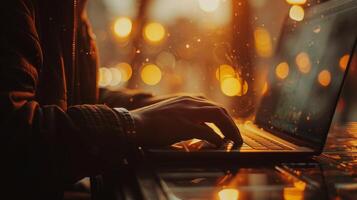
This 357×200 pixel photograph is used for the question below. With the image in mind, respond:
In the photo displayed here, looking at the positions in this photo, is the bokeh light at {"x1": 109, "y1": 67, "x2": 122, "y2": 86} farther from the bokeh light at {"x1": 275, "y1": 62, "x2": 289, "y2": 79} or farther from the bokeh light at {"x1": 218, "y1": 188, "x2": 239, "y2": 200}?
the bokeh light at {"x1": 218, "y1": 188, "x2": 239, "y2": 200}

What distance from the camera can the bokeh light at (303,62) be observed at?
103cm

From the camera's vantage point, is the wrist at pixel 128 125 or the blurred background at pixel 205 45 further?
the blurred background at pixel 205 45

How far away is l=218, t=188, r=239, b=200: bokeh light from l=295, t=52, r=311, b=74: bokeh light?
54 cm

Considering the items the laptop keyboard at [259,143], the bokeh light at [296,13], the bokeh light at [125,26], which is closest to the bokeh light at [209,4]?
the bokeh light at [296,13]

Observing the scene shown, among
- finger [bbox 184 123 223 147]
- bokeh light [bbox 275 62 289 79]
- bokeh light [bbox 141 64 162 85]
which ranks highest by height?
bokeh light [bbox 275 62 289 79]

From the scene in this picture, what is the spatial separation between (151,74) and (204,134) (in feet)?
17.6

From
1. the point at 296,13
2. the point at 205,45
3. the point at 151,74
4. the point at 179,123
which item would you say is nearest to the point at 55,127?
the point at 179,123

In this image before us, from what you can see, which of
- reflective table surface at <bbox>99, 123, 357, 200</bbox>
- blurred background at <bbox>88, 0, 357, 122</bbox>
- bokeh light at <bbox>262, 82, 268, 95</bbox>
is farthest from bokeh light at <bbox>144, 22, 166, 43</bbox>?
reflective table surface at <bbox>99, 123, 357, 200</bbox>

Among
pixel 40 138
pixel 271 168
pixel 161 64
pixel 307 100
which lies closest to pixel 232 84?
pixel 307 100

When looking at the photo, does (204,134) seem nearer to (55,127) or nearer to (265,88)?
(55,127)

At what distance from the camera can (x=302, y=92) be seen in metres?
1.02

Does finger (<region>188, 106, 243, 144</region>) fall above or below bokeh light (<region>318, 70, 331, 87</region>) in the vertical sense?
below

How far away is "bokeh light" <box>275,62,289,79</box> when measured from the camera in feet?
3.89

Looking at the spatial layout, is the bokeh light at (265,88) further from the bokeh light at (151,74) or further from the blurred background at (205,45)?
the bokeh light at (151,74)
